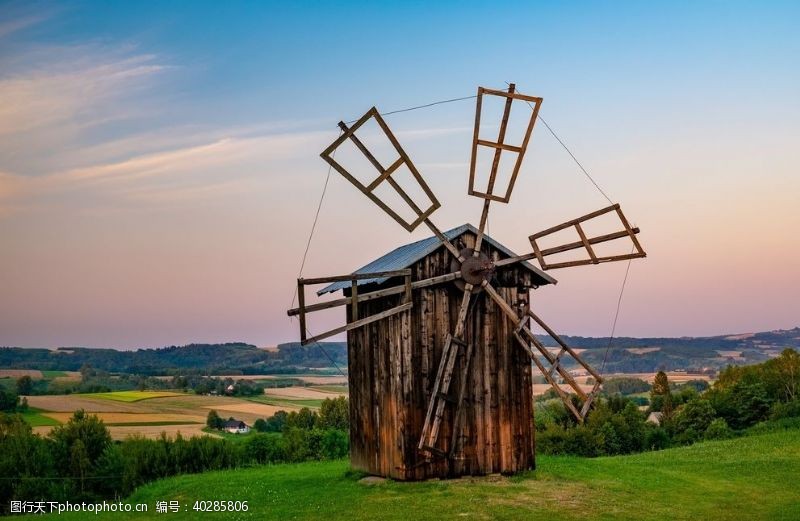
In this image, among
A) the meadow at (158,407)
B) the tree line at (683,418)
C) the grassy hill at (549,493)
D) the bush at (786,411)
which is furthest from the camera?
the meadow at (158,407)

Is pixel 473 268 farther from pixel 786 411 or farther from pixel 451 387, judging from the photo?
pixel 786 411

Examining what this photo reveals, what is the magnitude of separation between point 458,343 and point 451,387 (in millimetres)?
1151

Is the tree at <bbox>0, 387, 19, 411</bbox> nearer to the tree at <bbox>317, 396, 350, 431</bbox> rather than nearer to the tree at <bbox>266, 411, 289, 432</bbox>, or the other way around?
the tree at <bbox>266, 411, 289, 432</bbox>

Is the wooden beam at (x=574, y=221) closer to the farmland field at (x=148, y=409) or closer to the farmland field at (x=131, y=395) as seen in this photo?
the farmland field at (x=148, y=409)

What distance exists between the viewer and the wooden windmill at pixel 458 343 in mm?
20359

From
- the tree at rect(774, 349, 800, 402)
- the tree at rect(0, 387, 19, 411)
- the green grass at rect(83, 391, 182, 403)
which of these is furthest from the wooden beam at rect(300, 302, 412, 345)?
the green grass at rect(83, 391, 182, 403)

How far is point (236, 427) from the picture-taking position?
58562 millimetres

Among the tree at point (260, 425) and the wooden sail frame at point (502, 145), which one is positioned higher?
the wooden sail frame at point (502, 145)

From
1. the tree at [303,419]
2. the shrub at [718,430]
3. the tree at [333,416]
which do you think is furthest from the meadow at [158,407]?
the shrub at [718,430]

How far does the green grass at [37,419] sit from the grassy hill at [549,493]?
30.4 meters

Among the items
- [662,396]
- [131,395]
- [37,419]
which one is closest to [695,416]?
[662,396]

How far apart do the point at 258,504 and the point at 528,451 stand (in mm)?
6893

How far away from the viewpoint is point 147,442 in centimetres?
3512

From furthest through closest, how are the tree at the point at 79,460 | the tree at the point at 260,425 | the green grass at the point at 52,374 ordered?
the green grass at the point at 52,374 < the tree at the point at 260,425 < the tree at the point at 79,460
